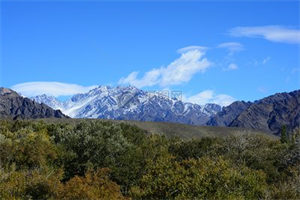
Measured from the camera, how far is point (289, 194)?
2483 centimetres

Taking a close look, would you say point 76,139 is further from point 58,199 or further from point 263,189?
point 263,189

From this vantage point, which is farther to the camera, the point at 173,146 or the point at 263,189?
the point at 173,146

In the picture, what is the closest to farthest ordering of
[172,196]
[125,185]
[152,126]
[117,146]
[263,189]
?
[172,196] < [263,189] < [125,185] < [117,146] < [152,126]

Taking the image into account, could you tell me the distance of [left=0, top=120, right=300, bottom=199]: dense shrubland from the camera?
24.8 meters

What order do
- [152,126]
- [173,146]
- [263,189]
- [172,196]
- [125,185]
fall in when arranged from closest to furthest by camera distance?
[172,196] < [263,189] < [125,185] < [173,146] < [152,126]

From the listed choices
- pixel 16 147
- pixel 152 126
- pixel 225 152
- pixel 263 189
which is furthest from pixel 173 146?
pixel 152 126

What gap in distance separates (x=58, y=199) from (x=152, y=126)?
149 m

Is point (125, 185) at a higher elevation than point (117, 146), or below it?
below

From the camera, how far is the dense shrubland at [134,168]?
81.5 feet

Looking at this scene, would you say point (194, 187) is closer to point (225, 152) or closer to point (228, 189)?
point (228, 189)

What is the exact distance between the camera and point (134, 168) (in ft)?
140

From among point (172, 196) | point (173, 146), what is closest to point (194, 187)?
point (172, 196)

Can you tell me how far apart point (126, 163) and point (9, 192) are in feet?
58.9

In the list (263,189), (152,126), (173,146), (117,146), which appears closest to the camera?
(263,189)
